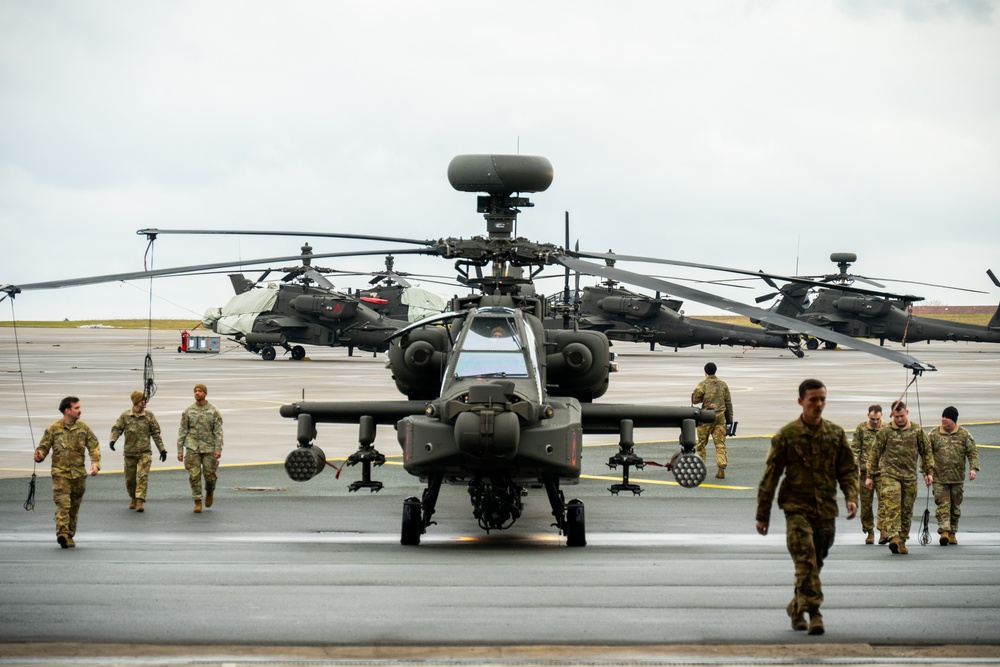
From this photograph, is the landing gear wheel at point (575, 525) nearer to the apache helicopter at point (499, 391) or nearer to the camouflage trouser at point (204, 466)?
the apache helicopter at point (499, 391)

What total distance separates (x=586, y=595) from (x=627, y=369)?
3643 cm

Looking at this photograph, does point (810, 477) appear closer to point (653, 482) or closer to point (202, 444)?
point (202, 444)

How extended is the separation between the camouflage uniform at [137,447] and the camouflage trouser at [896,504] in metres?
8.33

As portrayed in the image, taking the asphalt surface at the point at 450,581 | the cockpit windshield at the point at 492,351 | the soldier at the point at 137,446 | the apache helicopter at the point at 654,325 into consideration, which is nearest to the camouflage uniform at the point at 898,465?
the asphalt surface at the point at 450,581

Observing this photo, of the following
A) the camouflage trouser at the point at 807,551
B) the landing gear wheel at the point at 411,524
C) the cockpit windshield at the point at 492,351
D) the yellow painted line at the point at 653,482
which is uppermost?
the cockpit windshield at the point at 492,351

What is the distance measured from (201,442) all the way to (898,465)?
8.21m

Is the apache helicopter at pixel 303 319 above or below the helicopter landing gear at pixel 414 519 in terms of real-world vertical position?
above

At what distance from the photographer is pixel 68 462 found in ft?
40.1

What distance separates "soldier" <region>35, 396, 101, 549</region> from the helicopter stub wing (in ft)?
18.1

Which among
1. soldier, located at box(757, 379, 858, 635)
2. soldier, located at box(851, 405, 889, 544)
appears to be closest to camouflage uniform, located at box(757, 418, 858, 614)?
soldier, located at box(757, 379, 858, 635)

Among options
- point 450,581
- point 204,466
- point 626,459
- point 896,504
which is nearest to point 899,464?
point 896,504

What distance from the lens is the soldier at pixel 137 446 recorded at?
1459 centimetres

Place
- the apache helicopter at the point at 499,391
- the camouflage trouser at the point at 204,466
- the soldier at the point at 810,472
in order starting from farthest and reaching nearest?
the camouflage trouser at the point at 204,466, the apache helicopter at the point at 499,391, the soldier at the point at 810,472

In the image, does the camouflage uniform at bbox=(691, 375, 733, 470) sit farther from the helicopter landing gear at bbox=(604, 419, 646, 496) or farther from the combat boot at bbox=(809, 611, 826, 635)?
the combat boot at bbox=(809, 611, 826, 635)
